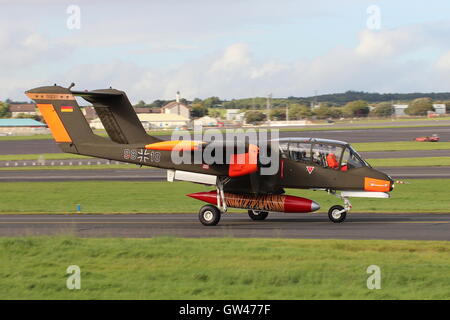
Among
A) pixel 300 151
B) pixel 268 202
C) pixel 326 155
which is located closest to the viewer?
pixel 268 202

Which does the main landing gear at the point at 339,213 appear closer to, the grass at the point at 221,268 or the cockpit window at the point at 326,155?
the cockpit window at the point at 326,155

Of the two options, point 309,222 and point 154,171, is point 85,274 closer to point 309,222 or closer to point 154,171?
point 309,222

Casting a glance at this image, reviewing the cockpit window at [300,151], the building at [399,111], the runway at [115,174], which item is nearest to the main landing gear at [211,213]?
the cockpit window at [300,151]

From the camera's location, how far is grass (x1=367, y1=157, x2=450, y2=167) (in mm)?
60597

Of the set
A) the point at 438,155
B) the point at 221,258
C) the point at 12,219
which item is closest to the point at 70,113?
the point at 12,219

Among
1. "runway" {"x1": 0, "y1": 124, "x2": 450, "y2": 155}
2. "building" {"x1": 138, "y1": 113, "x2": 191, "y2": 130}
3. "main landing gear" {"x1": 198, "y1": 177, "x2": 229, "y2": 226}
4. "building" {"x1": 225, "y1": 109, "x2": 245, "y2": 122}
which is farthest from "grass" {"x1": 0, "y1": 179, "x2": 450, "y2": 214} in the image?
"building" {"x1": 225, "y1": 109, "x2": 245, "y2": 122}

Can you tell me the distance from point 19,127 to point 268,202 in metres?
136

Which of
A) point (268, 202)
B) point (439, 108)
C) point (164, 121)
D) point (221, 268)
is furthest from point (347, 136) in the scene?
point (439, 108)

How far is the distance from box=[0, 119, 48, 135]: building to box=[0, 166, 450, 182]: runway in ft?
292

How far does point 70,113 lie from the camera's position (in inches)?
1058

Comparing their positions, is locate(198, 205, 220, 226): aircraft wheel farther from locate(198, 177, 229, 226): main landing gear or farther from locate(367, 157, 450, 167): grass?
locate(367, 157, 450, 167): grass

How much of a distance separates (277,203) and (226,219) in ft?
10.7

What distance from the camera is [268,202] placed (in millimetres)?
25688

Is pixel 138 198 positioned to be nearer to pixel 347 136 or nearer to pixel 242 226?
pixel 242 226
